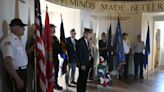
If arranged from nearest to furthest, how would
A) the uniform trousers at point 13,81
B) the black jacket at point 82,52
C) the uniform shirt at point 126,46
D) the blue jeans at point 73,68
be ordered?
the uniform trousers at point 13,81, the black jacket at point 82,52, the blue jeans at point 73,68, the uniform shirt at point 126,46

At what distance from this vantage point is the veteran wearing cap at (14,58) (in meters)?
3.12

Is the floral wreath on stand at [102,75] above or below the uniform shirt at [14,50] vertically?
below

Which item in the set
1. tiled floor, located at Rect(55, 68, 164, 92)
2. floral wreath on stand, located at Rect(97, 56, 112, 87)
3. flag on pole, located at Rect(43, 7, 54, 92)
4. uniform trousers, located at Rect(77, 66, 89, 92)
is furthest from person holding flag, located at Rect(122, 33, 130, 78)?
flag on pole, located at Rect(43, 7, 54, 92)

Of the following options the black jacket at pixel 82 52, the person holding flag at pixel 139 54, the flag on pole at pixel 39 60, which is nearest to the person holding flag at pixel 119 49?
the person holding flag at pixel 139 54

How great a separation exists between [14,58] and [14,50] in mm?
104

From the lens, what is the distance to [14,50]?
3.22 meters

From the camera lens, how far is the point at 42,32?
425 centimetres

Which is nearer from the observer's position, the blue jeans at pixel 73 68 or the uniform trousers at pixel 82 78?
the uniform trousers at pixel 82 78

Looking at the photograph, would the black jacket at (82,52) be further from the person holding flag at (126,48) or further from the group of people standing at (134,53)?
the person holding flag at (126,48)

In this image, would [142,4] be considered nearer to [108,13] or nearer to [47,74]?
[108,13]

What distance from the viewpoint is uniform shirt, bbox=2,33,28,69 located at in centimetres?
314

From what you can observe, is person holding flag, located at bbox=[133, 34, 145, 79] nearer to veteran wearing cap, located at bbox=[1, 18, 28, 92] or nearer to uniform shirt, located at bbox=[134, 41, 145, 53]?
uniform shirt, located at bbox=[134, 41, 145, 53]

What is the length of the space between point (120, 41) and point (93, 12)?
1296 millimetres

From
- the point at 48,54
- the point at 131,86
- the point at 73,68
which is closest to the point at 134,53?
the point at 131,86
